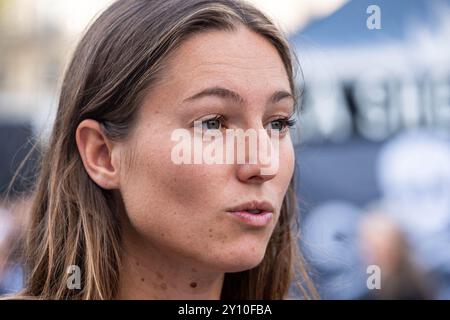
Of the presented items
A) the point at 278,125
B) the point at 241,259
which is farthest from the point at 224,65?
the point at 241,259

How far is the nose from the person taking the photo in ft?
7.57

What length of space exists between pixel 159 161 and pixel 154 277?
1.41 feet

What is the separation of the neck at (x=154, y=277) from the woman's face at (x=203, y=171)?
0.23 feet

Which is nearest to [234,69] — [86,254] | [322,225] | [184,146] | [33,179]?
[184,146]

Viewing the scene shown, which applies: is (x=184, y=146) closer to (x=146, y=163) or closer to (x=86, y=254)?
(x=146, y=163)

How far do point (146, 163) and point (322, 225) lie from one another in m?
2.44

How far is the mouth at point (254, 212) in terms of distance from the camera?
2314mm

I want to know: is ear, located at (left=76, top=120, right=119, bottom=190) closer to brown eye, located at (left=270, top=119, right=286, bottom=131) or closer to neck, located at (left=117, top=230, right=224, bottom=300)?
neck, located at (left=117, top=230, right=224, bottom=300)

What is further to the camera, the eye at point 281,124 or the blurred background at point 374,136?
the blurred background at point 374,136
